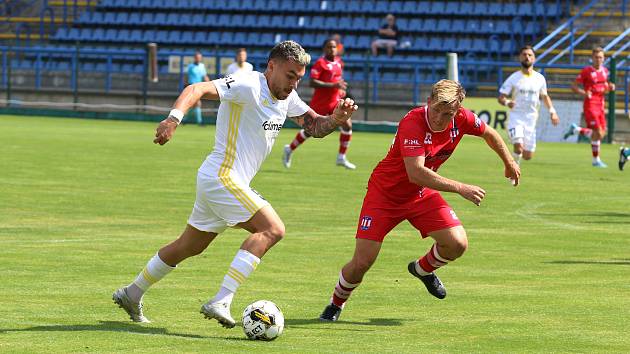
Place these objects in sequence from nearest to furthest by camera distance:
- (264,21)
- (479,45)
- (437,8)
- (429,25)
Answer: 1. (479,45)
2. (429,25)
3. (437,8)
4. (264,21)

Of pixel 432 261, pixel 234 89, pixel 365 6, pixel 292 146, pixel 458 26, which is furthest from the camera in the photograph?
pixel 365 6

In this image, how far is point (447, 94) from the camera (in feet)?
30.3

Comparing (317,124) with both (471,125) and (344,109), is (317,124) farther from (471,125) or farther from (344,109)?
(471,125)

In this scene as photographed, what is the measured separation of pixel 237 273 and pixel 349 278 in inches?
49.8

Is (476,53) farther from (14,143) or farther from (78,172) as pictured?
(78,172)

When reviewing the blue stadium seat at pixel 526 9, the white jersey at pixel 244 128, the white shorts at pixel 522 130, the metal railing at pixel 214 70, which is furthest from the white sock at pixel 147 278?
the blue stadium seat at pixel 526 9

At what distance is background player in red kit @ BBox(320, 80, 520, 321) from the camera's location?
9336mm

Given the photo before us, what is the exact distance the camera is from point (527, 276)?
39.2ft

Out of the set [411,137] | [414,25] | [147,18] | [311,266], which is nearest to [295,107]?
[411,137]

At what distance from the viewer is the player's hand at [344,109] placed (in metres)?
8.99

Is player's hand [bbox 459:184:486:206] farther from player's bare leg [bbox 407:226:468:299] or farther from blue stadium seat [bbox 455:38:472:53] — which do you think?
blue stadium seat [bbox 455:38:472:53]

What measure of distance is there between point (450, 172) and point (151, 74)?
69.0 feet

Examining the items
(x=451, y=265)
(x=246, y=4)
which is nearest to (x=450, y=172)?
(x=451, y=265)

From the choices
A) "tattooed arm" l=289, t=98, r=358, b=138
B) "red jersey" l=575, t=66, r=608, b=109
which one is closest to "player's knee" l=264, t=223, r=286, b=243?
"tattooed arm" l=289, t=98, r=358, b=138
